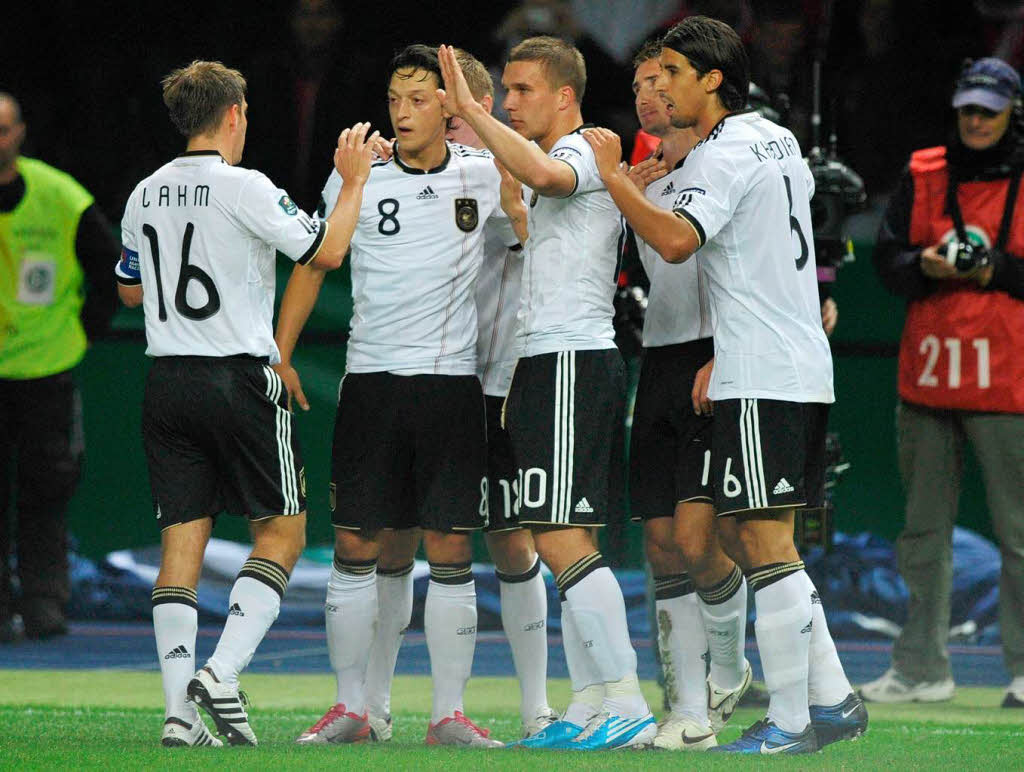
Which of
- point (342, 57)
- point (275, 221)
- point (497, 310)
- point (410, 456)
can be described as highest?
point (342, 57)

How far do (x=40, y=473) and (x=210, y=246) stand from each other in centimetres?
379

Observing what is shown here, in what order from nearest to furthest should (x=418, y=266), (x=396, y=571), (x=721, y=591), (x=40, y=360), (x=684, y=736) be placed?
(x=684, y=736) < (x=721, y=591) < (x=418, y=266) < (x=396, y=571) < (x=40, y=360)

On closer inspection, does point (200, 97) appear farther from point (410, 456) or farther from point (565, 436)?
point (565, 436)

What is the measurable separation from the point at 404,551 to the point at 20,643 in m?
3.50

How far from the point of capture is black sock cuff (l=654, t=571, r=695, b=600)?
5812mm

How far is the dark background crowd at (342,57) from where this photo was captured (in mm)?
9852

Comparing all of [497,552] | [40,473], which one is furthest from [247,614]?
[40,473]

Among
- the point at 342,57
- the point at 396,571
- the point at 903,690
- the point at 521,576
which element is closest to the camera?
the point at 521,576

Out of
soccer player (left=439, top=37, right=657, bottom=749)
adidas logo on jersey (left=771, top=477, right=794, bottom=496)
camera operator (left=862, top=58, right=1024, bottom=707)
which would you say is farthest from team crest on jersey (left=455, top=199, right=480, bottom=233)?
camera operator (left=862, top=58, right=1024, bottom=707)

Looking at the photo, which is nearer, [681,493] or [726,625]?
[681,493]

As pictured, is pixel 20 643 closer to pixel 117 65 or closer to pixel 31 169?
pixel 31 169

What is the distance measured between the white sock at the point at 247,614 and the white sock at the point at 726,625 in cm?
139

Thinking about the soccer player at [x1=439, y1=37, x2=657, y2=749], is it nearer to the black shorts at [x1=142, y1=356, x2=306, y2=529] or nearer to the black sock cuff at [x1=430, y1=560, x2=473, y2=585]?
the black sock cuff at [x1=430, y1=560, x2=473, y2=585]

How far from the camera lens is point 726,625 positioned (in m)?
5.78
